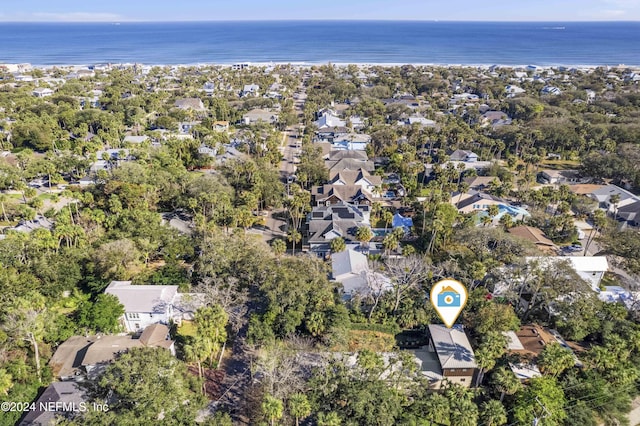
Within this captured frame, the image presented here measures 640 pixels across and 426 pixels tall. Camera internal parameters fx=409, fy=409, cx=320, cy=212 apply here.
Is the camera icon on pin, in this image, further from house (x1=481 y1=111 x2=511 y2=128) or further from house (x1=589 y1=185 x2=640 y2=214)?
house (x1=481 y1=111 x2=511 y2=128)

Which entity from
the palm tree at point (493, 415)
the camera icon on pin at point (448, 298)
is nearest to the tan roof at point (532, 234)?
the camera icon on pin at point (448, 298)

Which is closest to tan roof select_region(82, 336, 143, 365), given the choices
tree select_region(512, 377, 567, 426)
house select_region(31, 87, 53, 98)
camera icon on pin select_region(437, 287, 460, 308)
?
camera icon on pin select_region(437, 287, 460, 308)

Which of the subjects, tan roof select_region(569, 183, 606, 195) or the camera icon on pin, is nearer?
the camera icon on pin

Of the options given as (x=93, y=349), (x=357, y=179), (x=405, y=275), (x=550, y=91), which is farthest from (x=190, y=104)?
(x=550, y=91)

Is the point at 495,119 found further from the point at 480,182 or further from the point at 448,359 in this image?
the point at 448,359

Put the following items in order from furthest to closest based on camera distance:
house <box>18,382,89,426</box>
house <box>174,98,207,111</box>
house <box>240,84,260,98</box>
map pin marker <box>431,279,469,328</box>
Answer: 1. house <box>240,84,260,98</box>
2. house <box>174,98,207,111</box>
3. map pin marker <box>431,279,469,328</box>
4. house <box>18,382,89,426</box>

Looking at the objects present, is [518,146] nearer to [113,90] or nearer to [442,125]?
[442,125]
